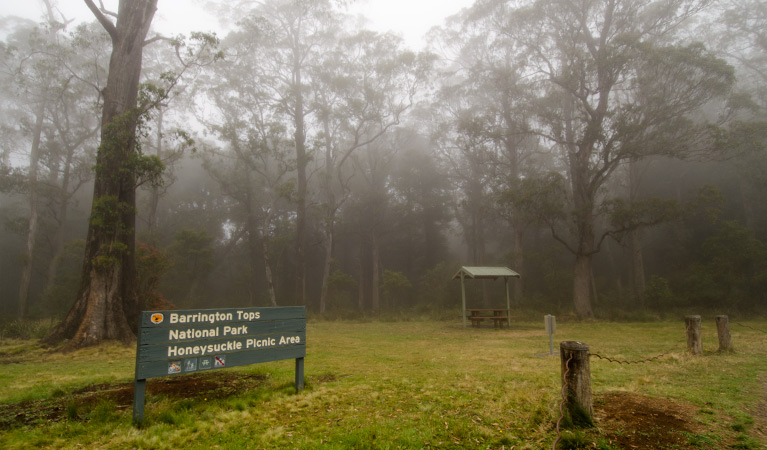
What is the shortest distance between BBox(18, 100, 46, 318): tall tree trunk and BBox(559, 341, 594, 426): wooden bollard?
81.4 feet

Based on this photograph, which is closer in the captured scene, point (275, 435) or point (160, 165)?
point (275, 435)

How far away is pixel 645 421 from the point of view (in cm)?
378

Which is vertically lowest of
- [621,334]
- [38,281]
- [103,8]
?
[621,334]

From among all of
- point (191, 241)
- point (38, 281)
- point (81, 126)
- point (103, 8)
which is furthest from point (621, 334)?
point (38, 281)

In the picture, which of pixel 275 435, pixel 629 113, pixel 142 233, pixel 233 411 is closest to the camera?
pixel 275 435

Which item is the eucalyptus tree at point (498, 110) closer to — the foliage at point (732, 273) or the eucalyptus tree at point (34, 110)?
the foliage at point (732, 273)

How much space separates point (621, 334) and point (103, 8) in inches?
698

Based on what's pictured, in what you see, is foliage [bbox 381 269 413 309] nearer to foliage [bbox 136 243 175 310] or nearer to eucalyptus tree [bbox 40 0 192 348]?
foliage [bbox 136 243 175 310]


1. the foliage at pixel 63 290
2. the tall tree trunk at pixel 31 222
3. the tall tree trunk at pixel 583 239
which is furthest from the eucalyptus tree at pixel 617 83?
the tall tree trunk at pixel 31 222

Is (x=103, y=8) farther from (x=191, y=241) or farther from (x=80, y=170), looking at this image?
(x=80, y=170)

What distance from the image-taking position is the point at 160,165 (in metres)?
10.9

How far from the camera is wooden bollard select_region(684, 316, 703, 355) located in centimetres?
748

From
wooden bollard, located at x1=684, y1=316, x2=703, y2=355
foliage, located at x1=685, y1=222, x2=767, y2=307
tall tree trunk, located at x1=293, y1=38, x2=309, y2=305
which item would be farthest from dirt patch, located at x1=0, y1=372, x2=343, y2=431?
foliage, located at x1=685, y1=222, x2=767, y2=307

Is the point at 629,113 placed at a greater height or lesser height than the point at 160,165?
greater
